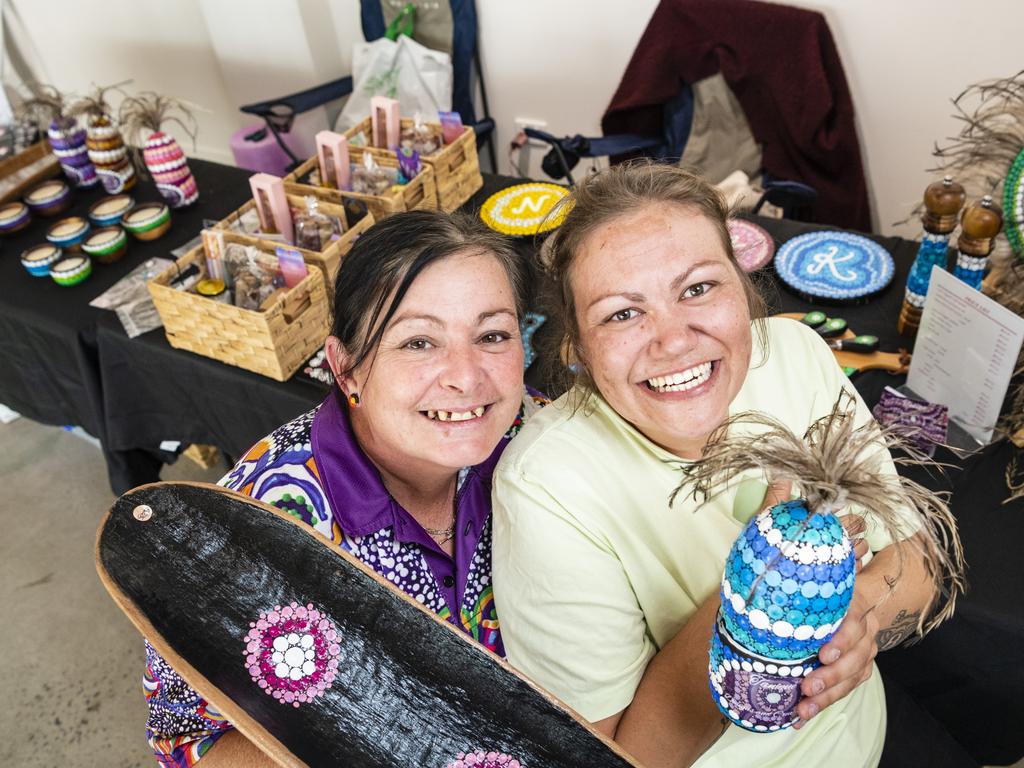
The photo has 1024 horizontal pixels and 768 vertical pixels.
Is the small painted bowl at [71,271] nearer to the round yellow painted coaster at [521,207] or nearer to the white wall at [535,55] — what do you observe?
the round yellow painted coaster at [521,207]

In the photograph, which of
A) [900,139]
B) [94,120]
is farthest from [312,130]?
[900,139]

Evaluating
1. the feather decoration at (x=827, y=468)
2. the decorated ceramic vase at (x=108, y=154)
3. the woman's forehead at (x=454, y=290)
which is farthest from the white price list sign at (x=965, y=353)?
the decorated ceramic vase at (x=108, y=154)

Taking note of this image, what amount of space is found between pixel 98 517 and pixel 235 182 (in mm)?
1383

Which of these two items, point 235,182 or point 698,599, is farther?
point 235,182

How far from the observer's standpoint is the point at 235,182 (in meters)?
3.11

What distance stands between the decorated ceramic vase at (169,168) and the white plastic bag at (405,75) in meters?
1.34

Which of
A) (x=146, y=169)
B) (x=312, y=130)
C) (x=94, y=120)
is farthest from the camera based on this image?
(x=312, y=130)

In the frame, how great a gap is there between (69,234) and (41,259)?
13cm

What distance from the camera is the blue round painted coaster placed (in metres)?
2.18

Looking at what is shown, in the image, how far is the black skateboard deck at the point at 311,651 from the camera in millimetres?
1159

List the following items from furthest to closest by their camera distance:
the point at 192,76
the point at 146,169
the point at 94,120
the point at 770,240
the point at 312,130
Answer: the point at 192,76 → the point at 312,130 → the point at 146,169 → the point at 94,120 → the point at 770,240

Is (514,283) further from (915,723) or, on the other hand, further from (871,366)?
(915,723)

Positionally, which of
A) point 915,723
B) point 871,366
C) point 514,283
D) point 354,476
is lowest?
point 915,723

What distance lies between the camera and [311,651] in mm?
1217
